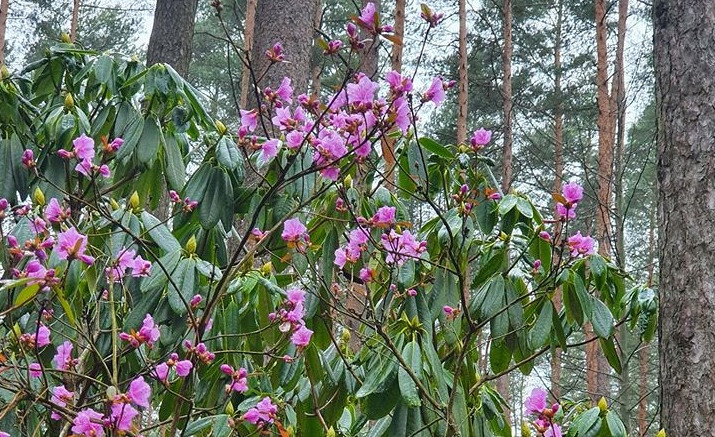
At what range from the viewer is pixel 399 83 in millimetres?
1236

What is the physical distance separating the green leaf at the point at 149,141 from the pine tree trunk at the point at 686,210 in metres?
1.36

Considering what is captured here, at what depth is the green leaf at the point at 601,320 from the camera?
5.07ft

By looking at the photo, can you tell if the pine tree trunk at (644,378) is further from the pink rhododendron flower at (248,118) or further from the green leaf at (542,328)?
the pink rhododendron flower at (248,118)

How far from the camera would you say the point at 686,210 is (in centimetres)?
181

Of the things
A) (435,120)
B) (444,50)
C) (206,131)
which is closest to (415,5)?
(444,50)

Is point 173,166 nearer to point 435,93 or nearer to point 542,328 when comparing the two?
point 435,93

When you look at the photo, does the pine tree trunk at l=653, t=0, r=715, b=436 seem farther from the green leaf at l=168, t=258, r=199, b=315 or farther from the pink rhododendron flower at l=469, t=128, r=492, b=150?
the green leaf at l=168, t=258, r=199, b=315

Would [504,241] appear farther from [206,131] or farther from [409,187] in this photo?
[206,131]

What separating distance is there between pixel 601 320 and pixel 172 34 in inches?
113

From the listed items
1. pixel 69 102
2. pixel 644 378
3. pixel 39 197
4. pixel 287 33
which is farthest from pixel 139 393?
pixel 644 378

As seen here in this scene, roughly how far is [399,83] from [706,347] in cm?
108

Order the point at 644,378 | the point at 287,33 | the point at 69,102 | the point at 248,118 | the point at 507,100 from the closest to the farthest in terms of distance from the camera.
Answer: the point at 248,118, the point at 69,102, the point at 287,33, the point at 507,100, the point at 644,378

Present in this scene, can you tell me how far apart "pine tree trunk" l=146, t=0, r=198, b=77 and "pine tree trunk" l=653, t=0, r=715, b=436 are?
8.11ft

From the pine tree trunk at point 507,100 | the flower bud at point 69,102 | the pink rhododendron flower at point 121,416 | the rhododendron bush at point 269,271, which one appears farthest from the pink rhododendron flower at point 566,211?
the pine tree trunk at point 507,100
